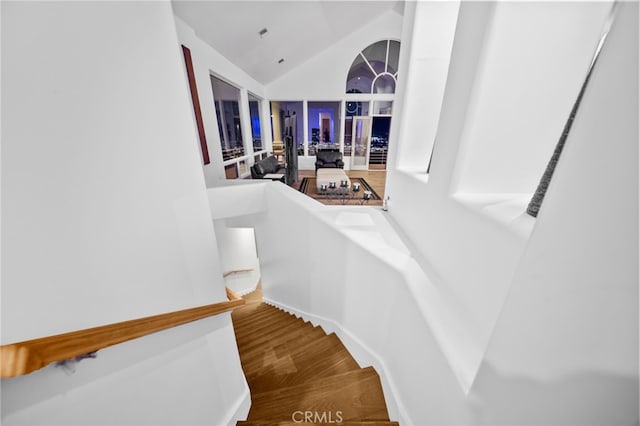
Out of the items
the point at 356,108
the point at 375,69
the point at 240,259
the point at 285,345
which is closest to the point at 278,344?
the point at 285,345

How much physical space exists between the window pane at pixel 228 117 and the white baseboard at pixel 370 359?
13.4 feet

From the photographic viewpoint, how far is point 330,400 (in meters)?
1.71

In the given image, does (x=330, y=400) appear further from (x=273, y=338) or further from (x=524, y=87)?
(x=524, y=87)

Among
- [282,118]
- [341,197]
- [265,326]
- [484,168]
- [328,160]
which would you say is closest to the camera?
[484,168]

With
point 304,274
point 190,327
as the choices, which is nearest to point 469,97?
point 190,327

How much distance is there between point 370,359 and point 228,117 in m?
5.44

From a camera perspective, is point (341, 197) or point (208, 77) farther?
point (341, 197)

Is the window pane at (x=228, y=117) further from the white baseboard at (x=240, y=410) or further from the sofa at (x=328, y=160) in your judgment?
the white baseboard at (x=240, y=410)

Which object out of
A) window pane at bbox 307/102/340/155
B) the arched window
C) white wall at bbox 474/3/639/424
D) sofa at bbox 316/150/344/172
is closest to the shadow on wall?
white wall at bbox 474/3/639/424

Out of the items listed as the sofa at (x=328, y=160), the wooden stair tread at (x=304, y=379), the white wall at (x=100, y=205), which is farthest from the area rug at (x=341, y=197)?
the white wall at (x=100, y=205)

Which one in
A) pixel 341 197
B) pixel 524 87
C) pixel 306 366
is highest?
pixel 524 87

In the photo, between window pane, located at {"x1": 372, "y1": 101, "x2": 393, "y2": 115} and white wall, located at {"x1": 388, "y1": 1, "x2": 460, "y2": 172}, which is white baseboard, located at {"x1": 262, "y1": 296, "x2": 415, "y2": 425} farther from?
window pane, located at {"x1": 372, "y1": 101, "x2": 393, "y2": 115}

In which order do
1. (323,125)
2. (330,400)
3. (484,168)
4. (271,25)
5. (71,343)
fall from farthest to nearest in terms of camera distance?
(323,125) → (271,25) → (330,400) → (484,168) → (71,343)

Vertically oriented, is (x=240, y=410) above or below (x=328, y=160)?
below
